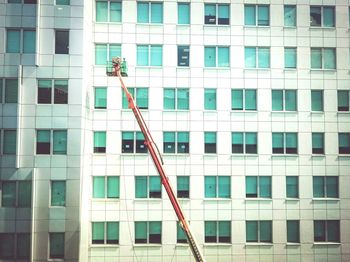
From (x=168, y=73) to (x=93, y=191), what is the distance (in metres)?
11.5

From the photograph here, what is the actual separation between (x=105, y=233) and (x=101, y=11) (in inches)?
722

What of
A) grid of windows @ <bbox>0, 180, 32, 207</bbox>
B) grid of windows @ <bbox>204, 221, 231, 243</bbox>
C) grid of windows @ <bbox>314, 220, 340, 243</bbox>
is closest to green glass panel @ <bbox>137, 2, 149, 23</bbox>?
grid of windows @ <bbox>0, 180, 32, 207</bbox>

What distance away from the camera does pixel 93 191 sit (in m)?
26.8

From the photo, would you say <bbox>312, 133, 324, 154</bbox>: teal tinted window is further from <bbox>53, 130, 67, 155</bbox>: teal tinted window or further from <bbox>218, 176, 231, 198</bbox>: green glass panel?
<bbox>53, 130, 67, 155</bbox>: teal tinted window

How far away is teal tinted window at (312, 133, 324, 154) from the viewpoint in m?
28.2

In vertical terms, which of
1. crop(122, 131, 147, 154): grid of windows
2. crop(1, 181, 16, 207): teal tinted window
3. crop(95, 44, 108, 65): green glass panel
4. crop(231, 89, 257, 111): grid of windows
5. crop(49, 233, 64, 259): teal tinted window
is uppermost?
crop(95, 44, 108, 65): green glass panel

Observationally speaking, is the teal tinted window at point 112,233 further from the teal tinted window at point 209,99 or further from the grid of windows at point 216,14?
the grid of windows at point 216,14

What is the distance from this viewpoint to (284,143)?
1102 inches

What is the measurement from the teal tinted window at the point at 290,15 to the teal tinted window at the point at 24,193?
81.4 feet

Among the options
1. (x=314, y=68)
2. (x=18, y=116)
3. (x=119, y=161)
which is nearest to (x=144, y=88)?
(x=119, y=161)

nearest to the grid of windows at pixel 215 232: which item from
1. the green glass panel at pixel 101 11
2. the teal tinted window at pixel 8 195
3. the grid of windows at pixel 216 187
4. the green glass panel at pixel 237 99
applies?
the grid of windows at pixel 216 187

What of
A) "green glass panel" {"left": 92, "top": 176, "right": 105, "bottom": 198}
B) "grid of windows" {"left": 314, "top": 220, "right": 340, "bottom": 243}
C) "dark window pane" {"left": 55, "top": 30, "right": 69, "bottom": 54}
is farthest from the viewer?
"grid of windows" {"left": 314, "top": 220, "right": 340, "bottom": 243}

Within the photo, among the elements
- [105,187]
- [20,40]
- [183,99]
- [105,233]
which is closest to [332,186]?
[183,99]

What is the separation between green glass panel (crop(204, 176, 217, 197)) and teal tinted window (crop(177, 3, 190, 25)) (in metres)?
13.3
